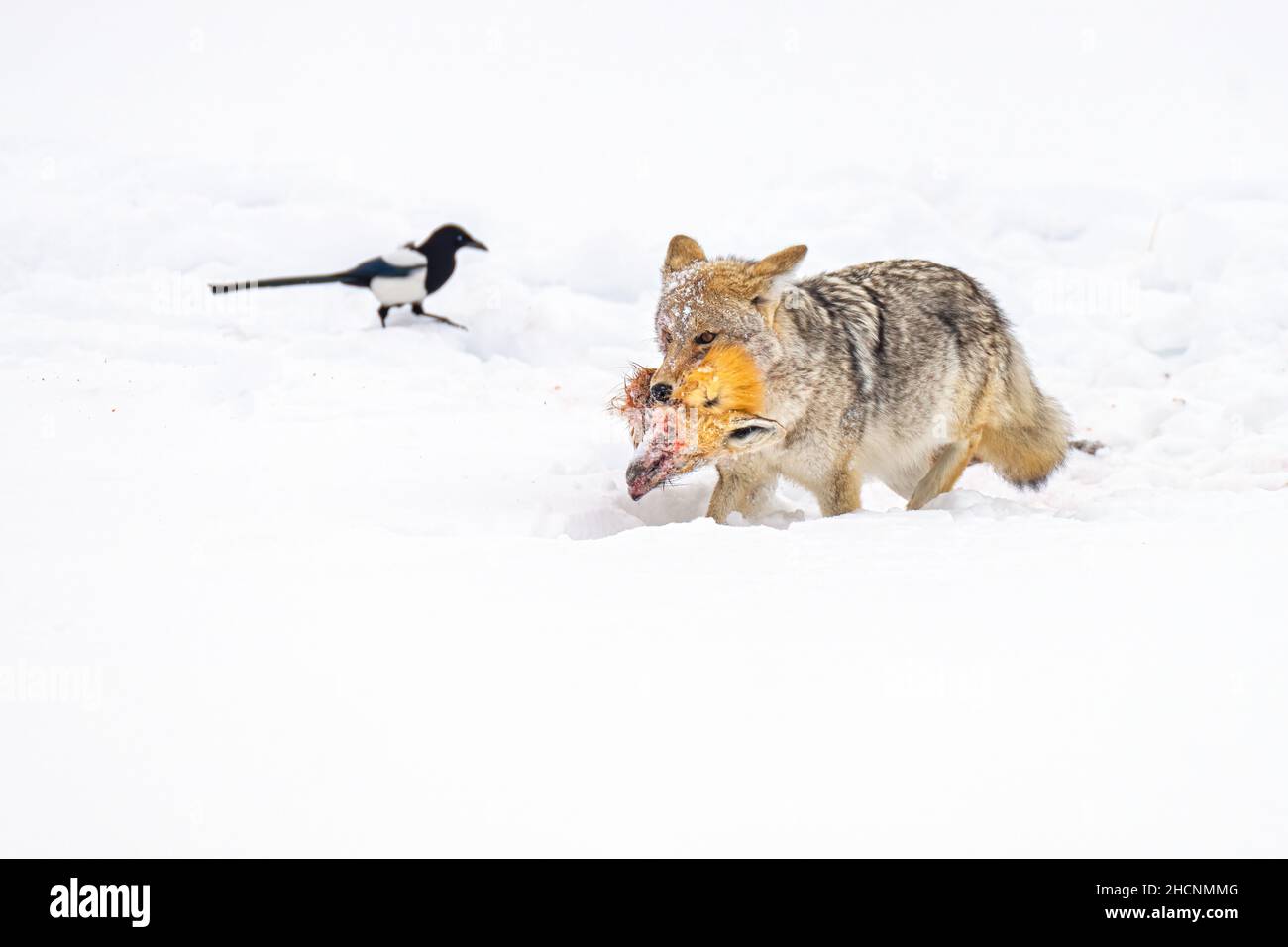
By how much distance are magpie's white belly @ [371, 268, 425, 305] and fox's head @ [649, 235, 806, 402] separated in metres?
3.56

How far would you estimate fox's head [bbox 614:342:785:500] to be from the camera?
4609mm

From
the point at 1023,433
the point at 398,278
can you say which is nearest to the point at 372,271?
the point at 398,278

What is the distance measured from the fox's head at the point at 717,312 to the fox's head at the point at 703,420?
46 mm

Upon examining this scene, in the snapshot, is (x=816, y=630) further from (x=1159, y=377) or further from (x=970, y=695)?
(x=1159, y=377)

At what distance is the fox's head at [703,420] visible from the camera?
15.1 ft

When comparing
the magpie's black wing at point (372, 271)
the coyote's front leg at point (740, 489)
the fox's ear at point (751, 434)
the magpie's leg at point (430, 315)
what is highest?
the magpie's black wing at point (372, 271)

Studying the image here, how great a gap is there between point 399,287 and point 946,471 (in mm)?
4199

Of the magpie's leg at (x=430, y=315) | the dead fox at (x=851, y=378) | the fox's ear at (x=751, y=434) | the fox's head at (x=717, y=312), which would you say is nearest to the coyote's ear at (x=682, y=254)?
the dead fox at (x=851, y=378)

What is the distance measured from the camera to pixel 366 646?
2918 millimetres

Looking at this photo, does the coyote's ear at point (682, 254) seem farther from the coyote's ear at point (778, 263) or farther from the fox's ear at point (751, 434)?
the fox's ear at point (751, 434)

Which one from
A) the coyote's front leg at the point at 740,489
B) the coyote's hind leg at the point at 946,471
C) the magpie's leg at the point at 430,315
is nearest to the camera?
the coyote's front leg at the point at 740,489

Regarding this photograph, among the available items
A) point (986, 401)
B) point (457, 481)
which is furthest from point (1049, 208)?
point (457, 481)

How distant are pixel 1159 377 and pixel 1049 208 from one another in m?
3.25

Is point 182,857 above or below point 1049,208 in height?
below
